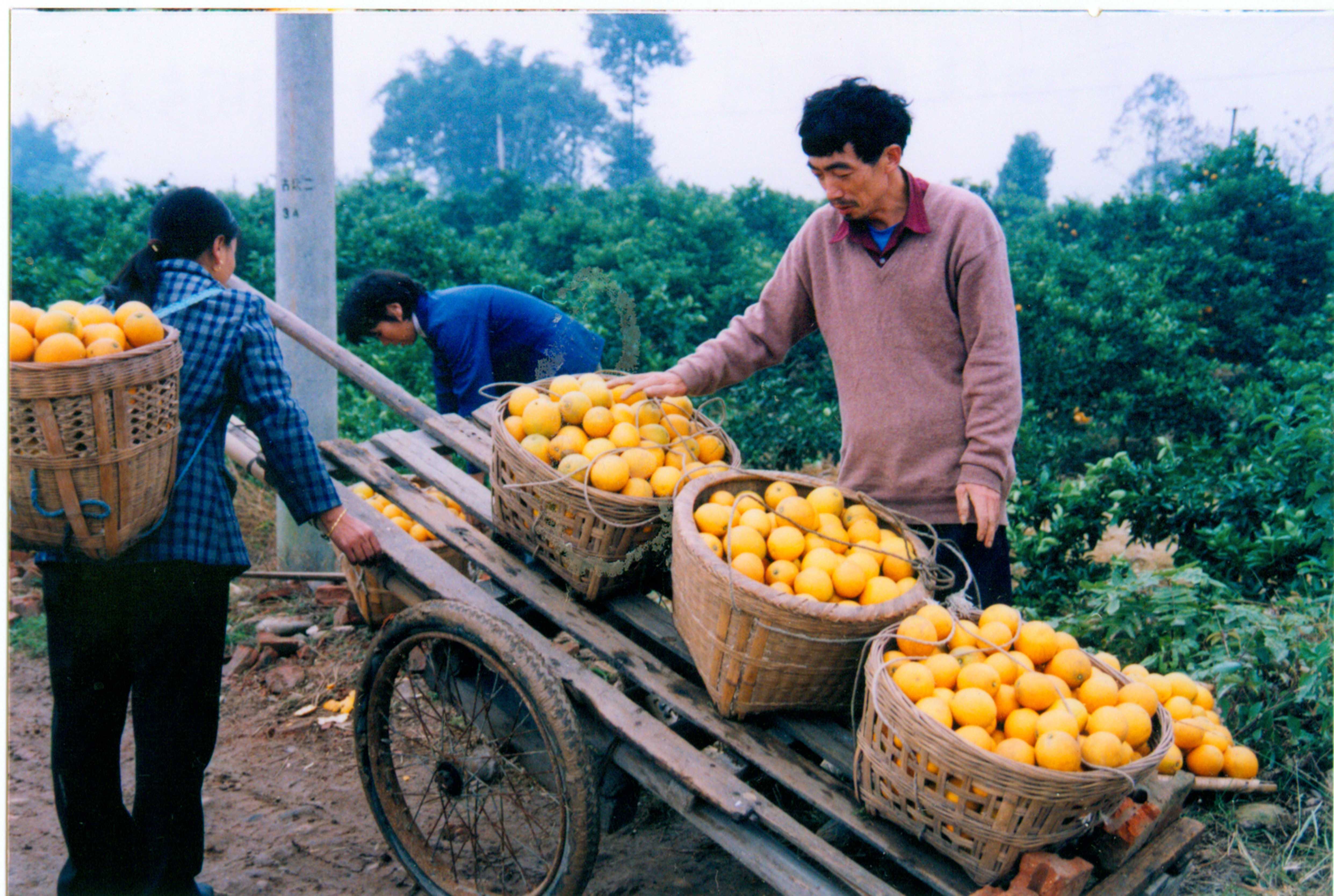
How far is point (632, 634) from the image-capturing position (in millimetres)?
2576

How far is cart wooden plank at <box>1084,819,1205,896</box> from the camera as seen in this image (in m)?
1.80

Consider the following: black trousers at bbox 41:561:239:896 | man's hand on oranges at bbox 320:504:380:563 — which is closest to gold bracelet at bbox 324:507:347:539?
man's hand on oranges at bbox 320:504:380:563

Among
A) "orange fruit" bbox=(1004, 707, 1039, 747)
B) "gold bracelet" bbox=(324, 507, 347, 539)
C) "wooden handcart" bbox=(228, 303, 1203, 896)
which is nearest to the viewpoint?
"orange fruit" bbox=(1004, 707, 1039, 747)

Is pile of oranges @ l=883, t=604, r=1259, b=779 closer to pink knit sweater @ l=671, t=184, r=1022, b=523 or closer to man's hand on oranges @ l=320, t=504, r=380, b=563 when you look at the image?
pink knit sweater @ l=671, t=184, r=1022, b=523

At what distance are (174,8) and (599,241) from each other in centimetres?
773

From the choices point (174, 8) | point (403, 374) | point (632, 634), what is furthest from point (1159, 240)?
point (174, 8)

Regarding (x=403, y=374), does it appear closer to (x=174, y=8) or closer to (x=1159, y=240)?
(x=174, y=8)

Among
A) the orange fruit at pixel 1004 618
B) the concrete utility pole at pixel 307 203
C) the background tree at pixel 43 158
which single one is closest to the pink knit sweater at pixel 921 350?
the orange fruit at pixel 1004 618

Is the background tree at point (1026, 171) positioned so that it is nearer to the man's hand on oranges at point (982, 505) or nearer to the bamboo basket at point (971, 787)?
the man's hand on oranges at point (982, 505)

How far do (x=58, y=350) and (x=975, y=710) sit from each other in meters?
1.92

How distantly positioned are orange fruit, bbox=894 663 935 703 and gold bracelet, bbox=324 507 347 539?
61.4 inches

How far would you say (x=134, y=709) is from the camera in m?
2.32

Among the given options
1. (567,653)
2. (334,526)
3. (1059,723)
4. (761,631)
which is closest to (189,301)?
(334,526)

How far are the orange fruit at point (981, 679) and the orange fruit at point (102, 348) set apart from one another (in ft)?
5.97
